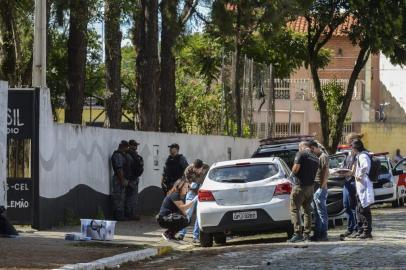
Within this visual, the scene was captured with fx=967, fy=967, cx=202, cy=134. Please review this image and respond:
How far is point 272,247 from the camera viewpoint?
663 inches

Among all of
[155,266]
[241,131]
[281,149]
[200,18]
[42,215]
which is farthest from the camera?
[241,131]

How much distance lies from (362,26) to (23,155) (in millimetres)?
21558

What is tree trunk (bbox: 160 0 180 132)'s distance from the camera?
28.3 meters

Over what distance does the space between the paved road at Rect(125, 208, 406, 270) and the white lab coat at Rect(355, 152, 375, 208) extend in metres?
0.77

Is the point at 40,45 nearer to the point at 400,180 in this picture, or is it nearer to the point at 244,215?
the point at 244,215

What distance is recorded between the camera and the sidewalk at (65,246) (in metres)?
14.1

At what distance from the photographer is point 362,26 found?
37844mm

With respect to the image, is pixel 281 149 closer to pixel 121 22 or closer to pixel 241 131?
pixel 121 22

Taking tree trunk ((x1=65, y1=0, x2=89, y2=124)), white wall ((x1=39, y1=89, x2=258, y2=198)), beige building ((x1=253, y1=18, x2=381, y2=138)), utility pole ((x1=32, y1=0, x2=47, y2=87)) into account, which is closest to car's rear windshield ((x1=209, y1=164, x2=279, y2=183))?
white wall ((x1=39, y1=89, x2=258, y2=198))

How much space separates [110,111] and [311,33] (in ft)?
50.6

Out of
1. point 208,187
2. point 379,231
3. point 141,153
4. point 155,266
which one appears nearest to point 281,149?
point 141,153

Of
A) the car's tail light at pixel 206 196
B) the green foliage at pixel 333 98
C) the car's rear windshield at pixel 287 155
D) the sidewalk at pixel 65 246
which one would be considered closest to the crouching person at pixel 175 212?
the sidewalk at pixel 65 246

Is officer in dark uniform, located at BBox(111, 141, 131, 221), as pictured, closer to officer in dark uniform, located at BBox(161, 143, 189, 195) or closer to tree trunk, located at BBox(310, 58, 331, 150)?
officer in dark uniform, located at BBox(161, 143, 189, 195)

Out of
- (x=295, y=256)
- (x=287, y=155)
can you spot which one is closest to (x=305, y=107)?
(x=287, y=155)
